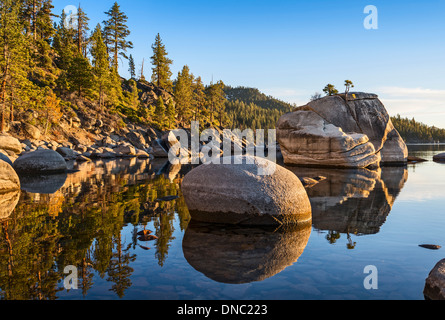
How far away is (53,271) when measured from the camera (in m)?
4.87

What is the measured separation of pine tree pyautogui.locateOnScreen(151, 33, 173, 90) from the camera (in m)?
81.8

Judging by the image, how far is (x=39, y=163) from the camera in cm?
1973

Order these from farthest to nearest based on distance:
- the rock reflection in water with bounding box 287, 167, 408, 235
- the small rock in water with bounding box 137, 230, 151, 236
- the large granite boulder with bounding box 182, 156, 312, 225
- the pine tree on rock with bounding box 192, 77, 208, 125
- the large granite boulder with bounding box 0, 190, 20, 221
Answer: the pine tree on rock with bounding box 192, 77, 208, 125 → the large granite boulder with bounding box 0, 190, 20, 221 → the rock reflection in water with bounding box 287, 167, 408, 235 → the large granite boulder with bounding box 182, 156, 312, 225 → the small rock in water with bounding box 137, 230, 151, 236

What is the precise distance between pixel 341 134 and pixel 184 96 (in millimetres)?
57433

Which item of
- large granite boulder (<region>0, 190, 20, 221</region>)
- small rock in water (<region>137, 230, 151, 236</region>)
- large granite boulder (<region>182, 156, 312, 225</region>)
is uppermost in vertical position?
large granite boulder (<region>182, 156, 312, 225</region>)

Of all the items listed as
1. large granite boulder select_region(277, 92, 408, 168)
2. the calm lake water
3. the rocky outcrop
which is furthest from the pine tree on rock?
the rocky outcrop

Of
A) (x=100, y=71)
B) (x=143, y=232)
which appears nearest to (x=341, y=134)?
(x=143, y=232)

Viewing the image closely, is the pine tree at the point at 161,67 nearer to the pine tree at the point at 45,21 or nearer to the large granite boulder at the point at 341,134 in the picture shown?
the pine tree at the point at 45,21

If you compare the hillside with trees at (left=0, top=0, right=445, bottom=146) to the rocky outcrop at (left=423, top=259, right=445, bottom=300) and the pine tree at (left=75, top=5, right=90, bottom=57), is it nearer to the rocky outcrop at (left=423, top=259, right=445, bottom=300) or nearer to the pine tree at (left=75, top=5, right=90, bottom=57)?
the pine tree at (left=75, top=5, right=90, bottom=57)

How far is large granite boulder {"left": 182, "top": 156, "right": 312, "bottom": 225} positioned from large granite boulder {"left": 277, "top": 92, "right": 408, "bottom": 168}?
18884 millimetres

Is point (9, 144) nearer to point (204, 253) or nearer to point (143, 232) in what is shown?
point (143, 232)
